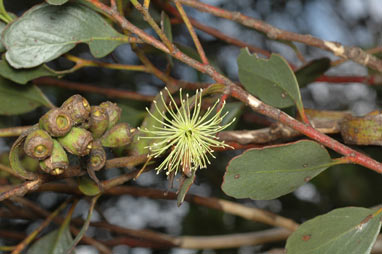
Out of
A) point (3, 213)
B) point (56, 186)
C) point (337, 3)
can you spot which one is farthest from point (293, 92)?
point (337, 3)

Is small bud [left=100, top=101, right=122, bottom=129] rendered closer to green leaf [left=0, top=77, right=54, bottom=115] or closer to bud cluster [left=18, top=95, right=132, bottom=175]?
bud cluster [left=18, top=95, right=132, bottom=175]

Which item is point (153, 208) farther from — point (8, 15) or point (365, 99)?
point (8, 15)

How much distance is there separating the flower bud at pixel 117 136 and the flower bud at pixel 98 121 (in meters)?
0.02

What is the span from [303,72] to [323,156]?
16.8 inches

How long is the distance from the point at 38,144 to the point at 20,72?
0.36m

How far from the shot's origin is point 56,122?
81 cm

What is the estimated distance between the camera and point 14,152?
86 centimetres

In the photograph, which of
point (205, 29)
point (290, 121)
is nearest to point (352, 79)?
point (205, 29)

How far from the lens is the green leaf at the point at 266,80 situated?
1.04m

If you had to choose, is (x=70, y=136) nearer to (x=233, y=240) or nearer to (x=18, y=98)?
(x=18, y=98)

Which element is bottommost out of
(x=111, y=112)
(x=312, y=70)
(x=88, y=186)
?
(x=88, y=186)

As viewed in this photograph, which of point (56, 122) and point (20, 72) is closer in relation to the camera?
point (56, 122)

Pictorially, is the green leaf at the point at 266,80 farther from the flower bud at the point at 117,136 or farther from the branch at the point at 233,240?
the branch at the point at 233,240

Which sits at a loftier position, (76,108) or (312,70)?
(312,70)
